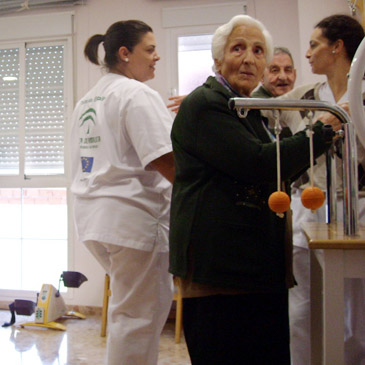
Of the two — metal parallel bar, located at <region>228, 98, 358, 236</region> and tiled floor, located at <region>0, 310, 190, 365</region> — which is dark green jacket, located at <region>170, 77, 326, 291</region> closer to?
metal parallel bar, located at <region>228, 98, 358, 236</region>

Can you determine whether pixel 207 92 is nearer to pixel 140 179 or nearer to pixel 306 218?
pixel 140 179

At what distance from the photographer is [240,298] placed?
44.6 inches

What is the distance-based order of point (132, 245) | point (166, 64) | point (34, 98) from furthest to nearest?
1. point (34, 98)
2. point (166, 64)
3. point (132, 245)

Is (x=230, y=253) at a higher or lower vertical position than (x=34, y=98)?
lower

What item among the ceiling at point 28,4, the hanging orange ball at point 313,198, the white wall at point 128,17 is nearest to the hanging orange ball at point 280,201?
the hanging orange ball at point 313,198

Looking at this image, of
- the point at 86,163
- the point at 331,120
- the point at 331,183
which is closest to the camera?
the point at 331,120

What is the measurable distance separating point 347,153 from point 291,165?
0.14 meters

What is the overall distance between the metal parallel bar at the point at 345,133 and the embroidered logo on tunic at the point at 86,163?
0.72m

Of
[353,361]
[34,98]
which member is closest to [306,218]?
[353,361]

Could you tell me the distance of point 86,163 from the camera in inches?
67.5

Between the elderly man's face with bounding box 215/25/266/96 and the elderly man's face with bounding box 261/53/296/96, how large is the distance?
2.61 ft

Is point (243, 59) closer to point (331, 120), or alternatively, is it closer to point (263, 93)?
point (331, 120)

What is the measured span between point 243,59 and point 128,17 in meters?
2.79

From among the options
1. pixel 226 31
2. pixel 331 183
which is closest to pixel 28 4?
pixel 226 31
